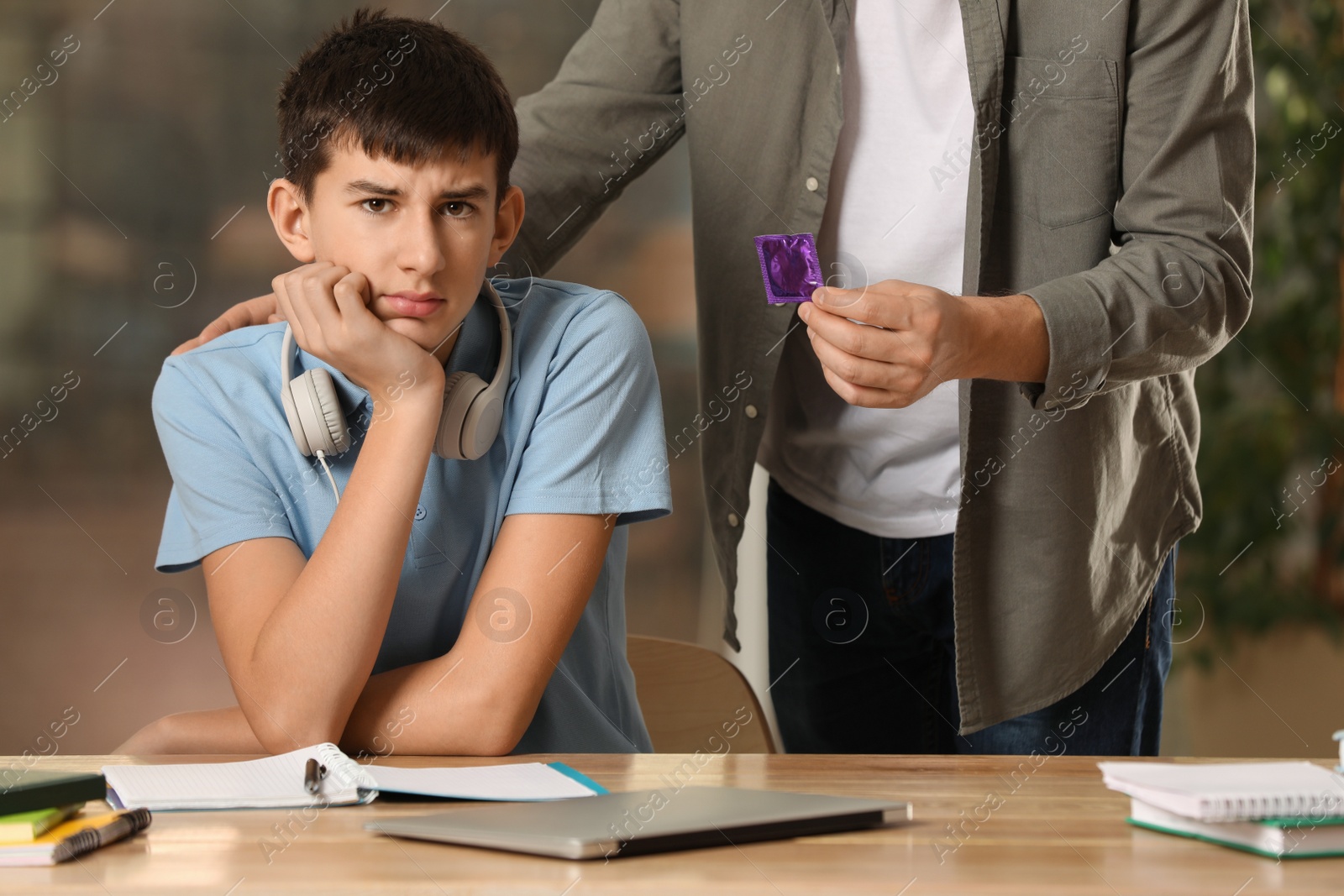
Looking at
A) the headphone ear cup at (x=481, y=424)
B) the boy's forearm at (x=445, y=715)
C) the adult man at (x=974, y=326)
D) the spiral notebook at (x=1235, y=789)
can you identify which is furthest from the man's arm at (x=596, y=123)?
the spiral notebook at (x=1235, y=789)

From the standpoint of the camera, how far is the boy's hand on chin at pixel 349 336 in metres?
1.10

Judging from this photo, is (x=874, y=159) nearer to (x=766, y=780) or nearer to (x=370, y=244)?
(x=370, y=244)

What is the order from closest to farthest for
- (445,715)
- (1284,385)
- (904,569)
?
(445,715) → (904,569) → (1284,385)

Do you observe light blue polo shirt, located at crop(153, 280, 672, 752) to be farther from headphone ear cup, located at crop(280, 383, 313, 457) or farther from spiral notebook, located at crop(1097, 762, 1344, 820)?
spiral notebook, located at crop(1097, 762, 1344, 820)

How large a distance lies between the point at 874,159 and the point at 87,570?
6.25 ft

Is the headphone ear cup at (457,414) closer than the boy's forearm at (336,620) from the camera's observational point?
No

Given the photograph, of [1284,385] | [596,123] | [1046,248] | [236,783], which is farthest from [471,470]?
[1284,385]

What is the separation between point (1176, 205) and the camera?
1.20m

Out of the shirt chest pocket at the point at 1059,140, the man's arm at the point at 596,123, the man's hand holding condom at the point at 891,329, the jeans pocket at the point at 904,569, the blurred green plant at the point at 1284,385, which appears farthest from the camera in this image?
the blurred green plant at the point at 1284,385

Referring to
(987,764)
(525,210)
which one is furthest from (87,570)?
(987,764)

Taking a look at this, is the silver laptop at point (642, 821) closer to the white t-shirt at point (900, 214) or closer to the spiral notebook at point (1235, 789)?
the spiral notebook at point (1235, 789)

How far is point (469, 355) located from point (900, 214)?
1.74ft

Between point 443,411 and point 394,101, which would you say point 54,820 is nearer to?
point 443,411

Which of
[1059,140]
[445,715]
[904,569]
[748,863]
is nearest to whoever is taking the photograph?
[748,863]
